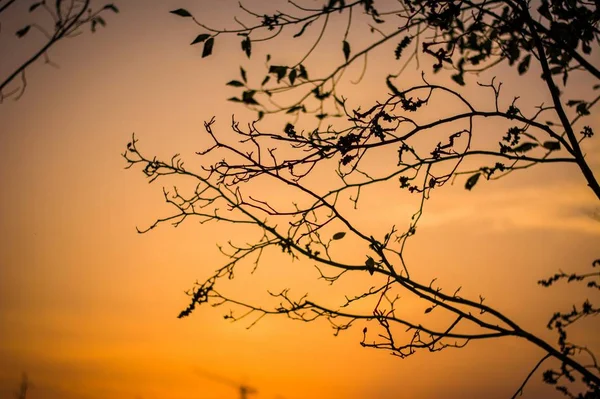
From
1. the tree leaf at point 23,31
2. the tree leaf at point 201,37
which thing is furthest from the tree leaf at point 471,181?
the tree leaf at point 23,31

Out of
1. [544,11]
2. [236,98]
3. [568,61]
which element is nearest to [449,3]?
[544,11]

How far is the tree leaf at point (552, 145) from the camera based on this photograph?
3260 millimetres

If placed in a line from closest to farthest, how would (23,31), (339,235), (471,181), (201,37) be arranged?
(23,31), (201,37), (471,181), (339,235)

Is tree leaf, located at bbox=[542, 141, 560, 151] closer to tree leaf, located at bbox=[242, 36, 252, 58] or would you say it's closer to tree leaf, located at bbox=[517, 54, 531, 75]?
tree leaf, located at bbox=[517, 54, 531, 75]

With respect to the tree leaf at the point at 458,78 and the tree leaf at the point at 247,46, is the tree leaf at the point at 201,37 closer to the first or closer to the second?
the tree leaf at the point at 247,46

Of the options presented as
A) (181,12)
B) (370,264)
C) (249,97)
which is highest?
(181,12)

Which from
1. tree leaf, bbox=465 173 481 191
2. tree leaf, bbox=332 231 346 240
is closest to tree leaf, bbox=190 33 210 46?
tree leaf, bbox=332 231 346 240

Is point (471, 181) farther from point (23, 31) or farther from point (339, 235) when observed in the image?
point (23, 31)

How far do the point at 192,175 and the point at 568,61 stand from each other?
95.5 inches

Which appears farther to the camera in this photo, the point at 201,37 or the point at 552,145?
the point at 552,145

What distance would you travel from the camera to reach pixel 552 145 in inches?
129

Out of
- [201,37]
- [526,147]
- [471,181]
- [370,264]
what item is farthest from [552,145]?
[201,37]

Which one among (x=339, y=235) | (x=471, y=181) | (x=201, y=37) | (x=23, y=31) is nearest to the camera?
(x=23, y=31)

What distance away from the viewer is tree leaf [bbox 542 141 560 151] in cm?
326
